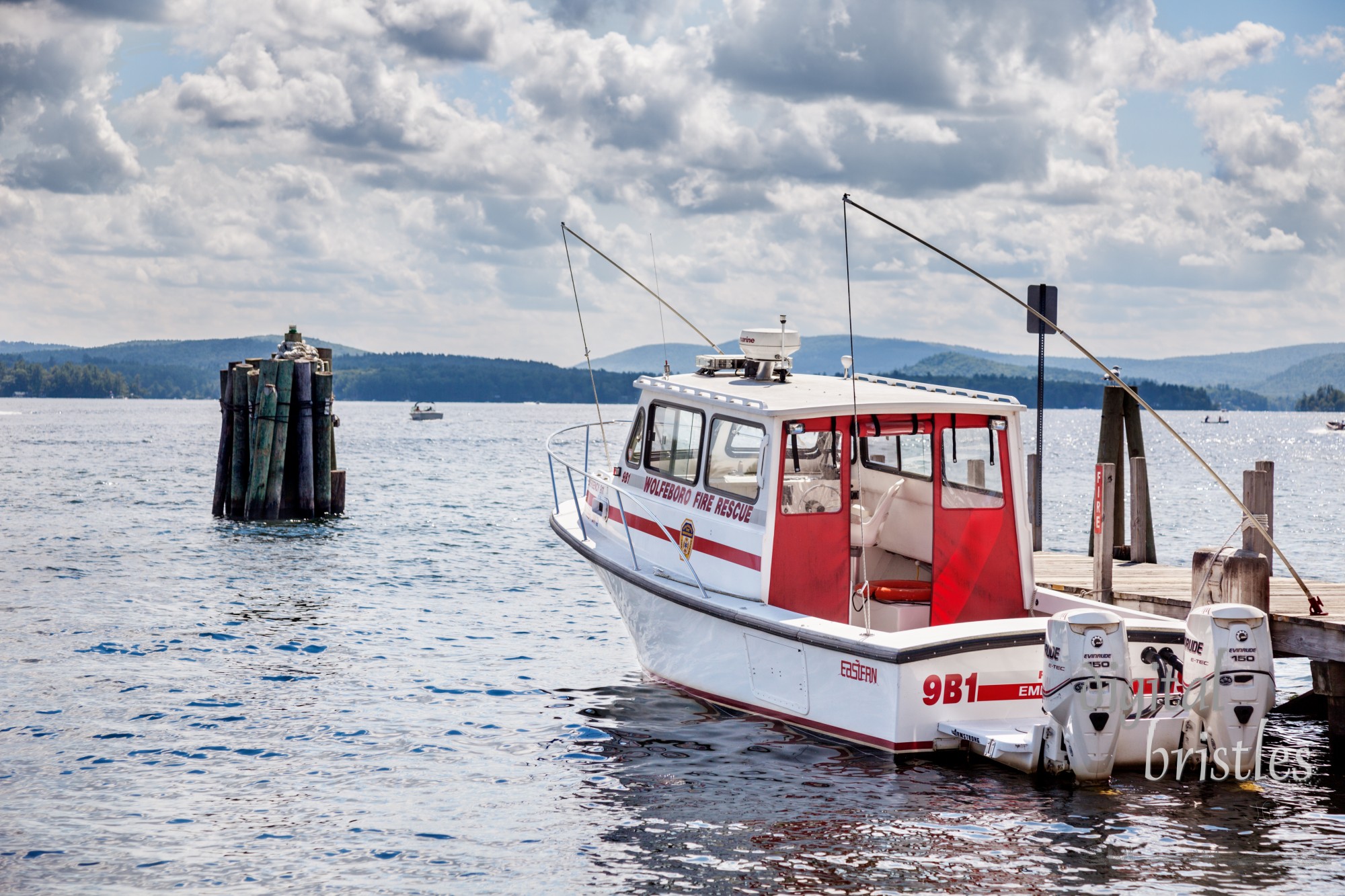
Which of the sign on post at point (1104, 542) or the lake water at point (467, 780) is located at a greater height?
the sign on post at point (1104, 542)

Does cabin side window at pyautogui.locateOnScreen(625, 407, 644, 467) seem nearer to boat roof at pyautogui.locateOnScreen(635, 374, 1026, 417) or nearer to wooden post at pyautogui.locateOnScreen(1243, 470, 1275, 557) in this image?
boat roof at pyautogui.locateOnScreen(635, 374, 1026, 417)

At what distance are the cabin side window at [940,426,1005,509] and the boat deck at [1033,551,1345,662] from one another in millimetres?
1880

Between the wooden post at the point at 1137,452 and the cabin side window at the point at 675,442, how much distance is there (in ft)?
16.3

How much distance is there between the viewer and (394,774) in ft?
32.8

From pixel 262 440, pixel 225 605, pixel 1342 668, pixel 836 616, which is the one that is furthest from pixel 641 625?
pixel 262 440

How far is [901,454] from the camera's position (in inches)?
437

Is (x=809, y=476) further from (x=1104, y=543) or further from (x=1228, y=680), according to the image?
(x=1228, y=680)

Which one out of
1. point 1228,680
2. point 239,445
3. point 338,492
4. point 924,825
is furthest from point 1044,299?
point 338,492

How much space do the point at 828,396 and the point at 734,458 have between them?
3.07 ft

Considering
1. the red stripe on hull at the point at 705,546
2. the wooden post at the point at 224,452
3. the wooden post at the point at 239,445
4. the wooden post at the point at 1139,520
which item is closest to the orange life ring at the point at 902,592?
the red stripe on hull at the point at 705,546

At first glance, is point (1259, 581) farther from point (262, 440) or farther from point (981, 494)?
point (262, 440)

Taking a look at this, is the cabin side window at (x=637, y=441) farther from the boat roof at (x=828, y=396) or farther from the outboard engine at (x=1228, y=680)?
the outboard engine at (x=1228, y=680)

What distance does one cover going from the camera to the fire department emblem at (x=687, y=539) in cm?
1115

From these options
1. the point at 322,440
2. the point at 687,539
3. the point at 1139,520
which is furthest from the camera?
the point at 322,440
